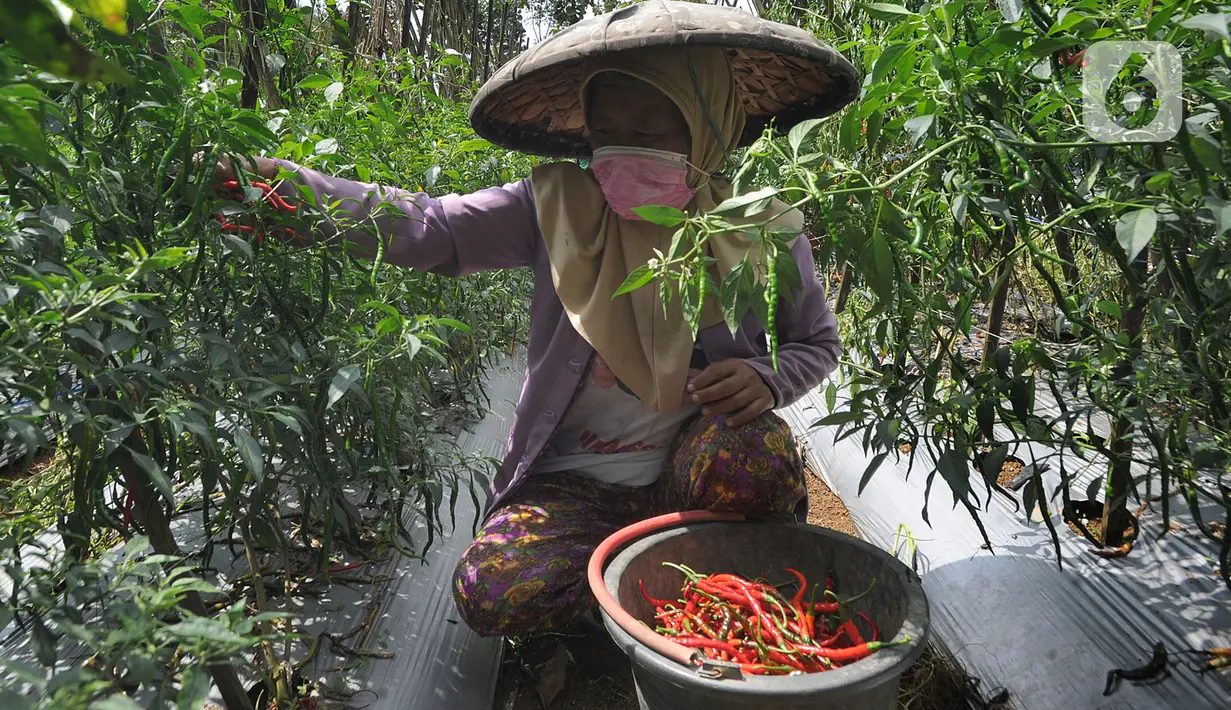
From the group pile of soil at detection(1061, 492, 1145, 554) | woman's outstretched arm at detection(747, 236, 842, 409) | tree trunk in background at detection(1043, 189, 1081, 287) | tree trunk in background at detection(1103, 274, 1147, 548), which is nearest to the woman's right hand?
woman's outstretched arm at detection(747, 236, 842, 409)

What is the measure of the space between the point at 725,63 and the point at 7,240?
3.41ft

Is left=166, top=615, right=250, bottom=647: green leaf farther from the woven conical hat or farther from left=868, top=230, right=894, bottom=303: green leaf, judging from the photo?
the woven conical hat

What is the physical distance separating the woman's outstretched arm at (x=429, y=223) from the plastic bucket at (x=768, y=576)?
552mm

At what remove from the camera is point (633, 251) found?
1.47 meters

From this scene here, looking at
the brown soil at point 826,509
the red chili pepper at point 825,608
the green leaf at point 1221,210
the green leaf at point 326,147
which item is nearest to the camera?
the green leaf at point 1221,210

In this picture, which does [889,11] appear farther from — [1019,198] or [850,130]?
[1019,198]

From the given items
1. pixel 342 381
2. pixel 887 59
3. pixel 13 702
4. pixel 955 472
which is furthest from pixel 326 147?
pixel 955 472

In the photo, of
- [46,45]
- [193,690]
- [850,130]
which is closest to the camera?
[46,45]

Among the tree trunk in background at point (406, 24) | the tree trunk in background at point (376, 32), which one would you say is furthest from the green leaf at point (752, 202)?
the tree trunk in background at point (406, 24)

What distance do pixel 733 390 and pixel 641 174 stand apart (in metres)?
0.39

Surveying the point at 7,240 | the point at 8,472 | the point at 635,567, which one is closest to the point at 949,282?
the point at 635,567

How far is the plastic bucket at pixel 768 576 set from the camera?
942 millimetres

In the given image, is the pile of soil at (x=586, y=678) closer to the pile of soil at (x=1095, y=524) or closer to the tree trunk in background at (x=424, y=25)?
the pile of soil at (x=1095, y=524)

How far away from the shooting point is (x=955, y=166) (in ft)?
3.01
